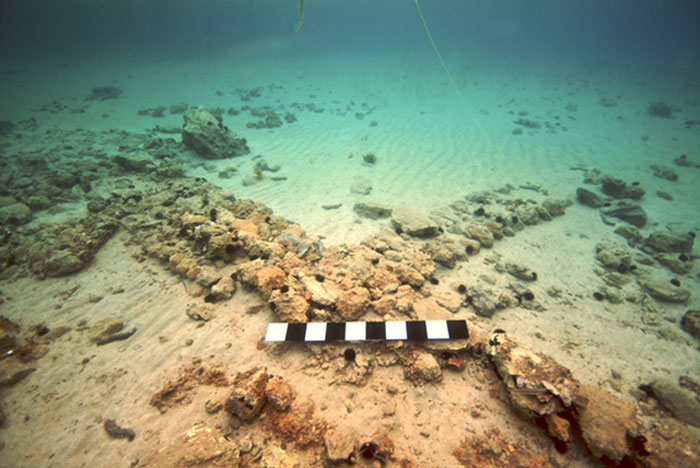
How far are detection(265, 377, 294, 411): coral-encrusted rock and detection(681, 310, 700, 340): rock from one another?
19.4 ft

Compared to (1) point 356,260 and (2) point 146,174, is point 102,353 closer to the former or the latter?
(1) point 356,260

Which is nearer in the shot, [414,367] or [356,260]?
[414,367]

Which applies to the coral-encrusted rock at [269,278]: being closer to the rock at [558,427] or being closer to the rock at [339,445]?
the rock at [339,445]

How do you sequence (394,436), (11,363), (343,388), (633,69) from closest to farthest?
1. (394,436)
2. (343,388)
3. (11,363)
4. (633,69)

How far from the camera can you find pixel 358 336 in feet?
10.3

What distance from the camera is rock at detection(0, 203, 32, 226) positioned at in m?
5.82

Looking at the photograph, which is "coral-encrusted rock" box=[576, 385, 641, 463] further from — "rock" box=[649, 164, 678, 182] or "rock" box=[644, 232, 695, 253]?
"rock" box=[649, 164, 678, 182]

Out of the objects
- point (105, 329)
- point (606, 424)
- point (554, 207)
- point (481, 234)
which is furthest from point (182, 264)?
point (554, 207)

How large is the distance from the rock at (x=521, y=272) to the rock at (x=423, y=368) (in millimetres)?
2953

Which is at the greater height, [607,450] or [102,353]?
[607,450]

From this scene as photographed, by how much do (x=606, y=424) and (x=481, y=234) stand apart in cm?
376

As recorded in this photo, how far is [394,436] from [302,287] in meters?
1.95

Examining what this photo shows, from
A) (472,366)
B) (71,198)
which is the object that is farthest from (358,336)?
(71,198)

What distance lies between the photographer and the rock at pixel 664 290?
4.70 metres
